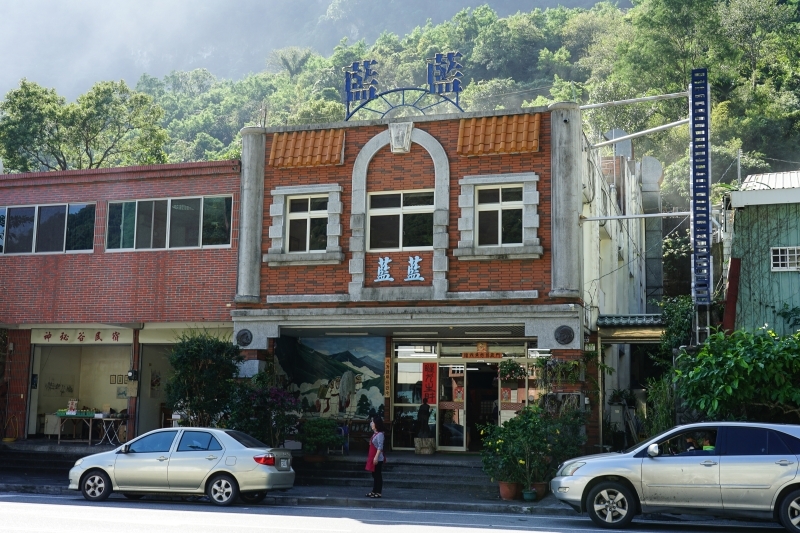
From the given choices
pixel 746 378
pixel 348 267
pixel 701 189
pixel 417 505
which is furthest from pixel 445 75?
pixel 417 505

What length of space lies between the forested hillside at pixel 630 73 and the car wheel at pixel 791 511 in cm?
1554

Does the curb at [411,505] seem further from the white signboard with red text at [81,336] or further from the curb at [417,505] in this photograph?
the white signboard with red text at [81,336]

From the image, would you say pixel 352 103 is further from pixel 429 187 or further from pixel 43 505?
pixel 43 505

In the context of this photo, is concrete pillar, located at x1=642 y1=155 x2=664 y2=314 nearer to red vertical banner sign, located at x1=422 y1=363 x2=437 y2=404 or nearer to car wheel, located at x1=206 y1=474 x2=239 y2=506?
red vertical banner sign, located at x1=422 y1=363 x2=437 y2=404

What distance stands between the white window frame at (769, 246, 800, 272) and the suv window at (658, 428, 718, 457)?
294 inches

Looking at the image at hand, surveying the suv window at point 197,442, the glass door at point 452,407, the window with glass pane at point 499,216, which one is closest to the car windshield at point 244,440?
the suv window at point 197,442

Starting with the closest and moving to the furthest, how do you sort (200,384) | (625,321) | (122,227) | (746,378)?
(746,378) < (200,384) < (625,321) < (122,227)

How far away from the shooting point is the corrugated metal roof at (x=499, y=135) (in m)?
19.6

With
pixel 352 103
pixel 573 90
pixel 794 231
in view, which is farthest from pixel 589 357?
pixel 573 90

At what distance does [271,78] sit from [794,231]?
106 meters

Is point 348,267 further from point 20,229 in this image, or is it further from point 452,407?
point 20,229

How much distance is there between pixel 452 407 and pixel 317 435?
435 cm

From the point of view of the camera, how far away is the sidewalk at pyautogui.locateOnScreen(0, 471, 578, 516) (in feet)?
52.5

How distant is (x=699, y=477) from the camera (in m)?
13.0
